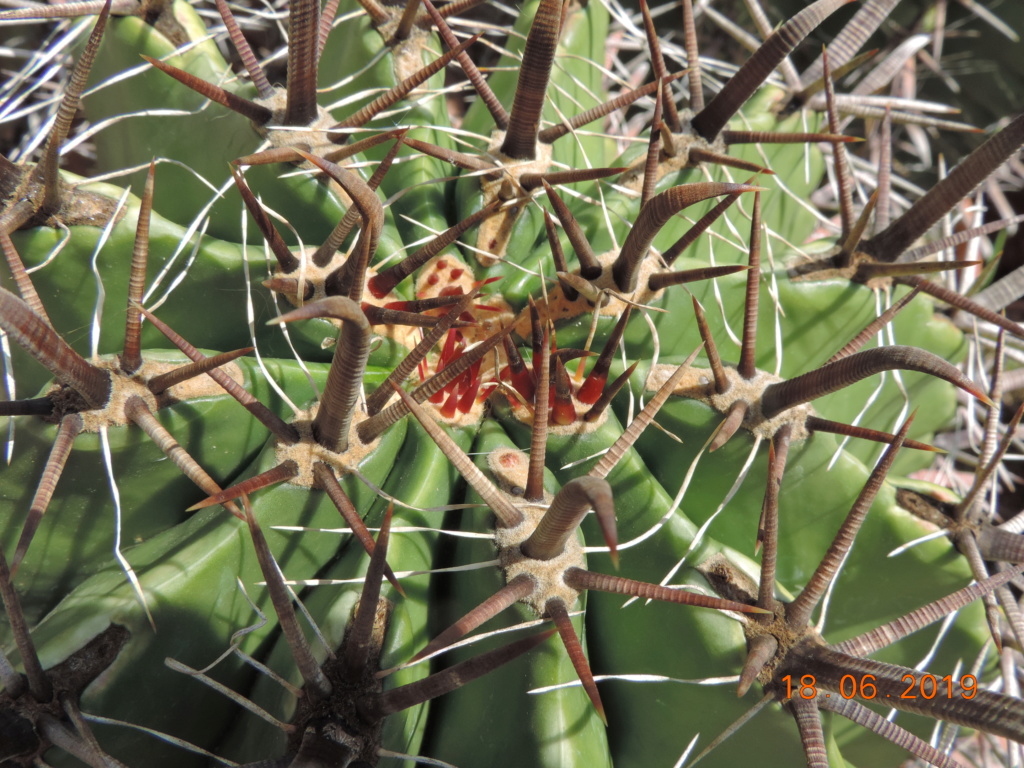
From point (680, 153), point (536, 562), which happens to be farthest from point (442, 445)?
point (680, 153)

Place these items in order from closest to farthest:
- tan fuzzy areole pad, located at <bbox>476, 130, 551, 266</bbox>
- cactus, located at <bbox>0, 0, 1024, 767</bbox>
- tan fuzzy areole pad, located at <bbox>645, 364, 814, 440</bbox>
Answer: cactus, located at <bbox>0, 0, 1024, 767</bbox>, tan fuzzy areole pad, located at <bbox>645, 364, 814, 440</bbox>, tan fuzzy areole pad, located at <bbox>476, 130, 551, 266</bbox>

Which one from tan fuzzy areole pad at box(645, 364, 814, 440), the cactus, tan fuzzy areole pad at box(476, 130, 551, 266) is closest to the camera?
the cactus

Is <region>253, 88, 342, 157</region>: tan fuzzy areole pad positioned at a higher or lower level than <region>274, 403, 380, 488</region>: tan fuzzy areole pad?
higher

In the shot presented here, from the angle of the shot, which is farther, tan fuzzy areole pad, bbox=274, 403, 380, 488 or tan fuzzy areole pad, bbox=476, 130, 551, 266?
tan fuzzy areole pad, bbox=476, 130, 551, 266

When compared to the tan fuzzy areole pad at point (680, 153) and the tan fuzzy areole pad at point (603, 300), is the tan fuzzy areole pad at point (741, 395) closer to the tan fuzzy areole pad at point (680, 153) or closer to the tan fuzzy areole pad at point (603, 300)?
the tan fuzzy areole pad at point (603, 300)

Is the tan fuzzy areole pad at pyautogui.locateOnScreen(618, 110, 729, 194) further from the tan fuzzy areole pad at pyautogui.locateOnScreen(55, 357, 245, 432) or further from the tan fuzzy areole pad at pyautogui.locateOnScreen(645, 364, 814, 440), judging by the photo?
the tan fuzzy areole pad at pyautogui.locateOnScreen(55, 357, 245, 432)

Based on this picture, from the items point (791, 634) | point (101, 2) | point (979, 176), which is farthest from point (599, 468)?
point (101, 2)

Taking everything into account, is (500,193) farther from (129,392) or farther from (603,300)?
(129,392)

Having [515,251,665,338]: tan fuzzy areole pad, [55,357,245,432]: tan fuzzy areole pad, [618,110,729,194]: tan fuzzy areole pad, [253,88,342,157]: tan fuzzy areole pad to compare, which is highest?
[618,110,729,194]: tan fuzzy areole pad

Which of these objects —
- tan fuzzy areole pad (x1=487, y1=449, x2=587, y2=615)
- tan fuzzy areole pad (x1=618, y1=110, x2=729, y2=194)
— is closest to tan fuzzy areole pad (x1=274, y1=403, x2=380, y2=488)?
tan fuzzy areole pad (x1=487, y1=449, x2=587, y2=615)
